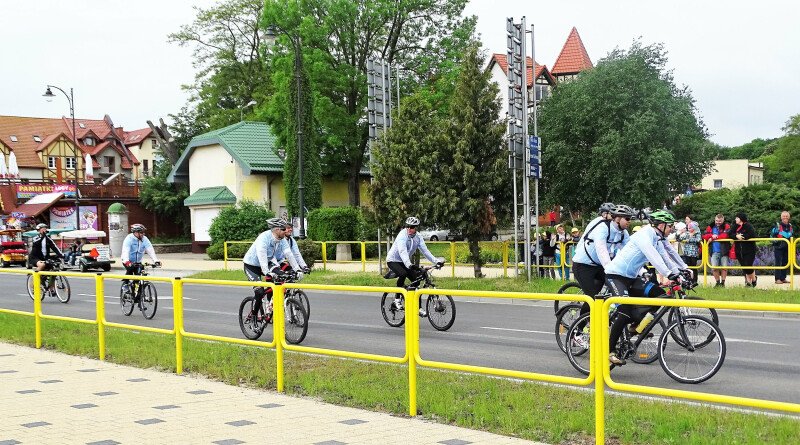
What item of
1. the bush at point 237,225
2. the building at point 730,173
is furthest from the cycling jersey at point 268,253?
the building at point 730,173

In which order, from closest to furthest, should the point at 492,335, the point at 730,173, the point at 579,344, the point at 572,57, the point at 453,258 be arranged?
the point at 579,344
the point at 492,335
the point at 453,258
the point at 572,57
the point at 730,173

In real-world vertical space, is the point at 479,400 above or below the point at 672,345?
below

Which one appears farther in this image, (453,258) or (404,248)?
(453,258)

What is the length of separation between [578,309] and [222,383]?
14.1 ft

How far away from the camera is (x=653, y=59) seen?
39844mm

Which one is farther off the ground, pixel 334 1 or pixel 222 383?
pixel 334 1

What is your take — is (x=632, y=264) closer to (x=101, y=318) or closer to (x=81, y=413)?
(x=81, y=413)

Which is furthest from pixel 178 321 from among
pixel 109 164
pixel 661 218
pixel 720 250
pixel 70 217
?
pixel 109 164

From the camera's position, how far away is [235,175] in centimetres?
4975

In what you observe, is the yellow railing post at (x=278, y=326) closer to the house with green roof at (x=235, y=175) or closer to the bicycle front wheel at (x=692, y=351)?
the bicycle front wheel at (x=692, y=351)

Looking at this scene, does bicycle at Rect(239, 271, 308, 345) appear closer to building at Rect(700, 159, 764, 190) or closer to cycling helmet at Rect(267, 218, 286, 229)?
cycling helmet at Rect(267, 218, 286, 229)

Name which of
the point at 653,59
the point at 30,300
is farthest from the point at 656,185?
the point at 30,300

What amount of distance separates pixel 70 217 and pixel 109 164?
49158 millimetres

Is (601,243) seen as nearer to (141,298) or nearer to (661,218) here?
(661,218)
